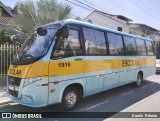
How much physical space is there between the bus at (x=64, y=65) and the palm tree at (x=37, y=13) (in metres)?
6.56

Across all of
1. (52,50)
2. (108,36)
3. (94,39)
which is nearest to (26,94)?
(52,50)

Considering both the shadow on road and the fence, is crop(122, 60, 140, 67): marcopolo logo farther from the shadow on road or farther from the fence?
the fence

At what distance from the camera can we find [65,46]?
6.43 m

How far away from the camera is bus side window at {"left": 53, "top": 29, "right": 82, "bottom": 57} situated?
622 cm

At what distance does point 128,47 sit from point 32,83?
5.90 m

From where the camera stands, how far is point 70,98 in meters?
6.66

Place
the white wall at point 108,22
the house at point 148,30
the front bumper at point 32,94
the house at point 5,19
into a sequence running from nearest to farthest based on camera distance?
1. the front bumper at point 32,94
2. the house at point 5,19
3. the white wall at point 108,22
4. the house at point 148,30

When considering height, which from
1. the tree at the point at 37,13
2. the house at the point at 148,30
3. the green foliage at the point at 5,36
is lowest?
the green foliage at the point at 5,36

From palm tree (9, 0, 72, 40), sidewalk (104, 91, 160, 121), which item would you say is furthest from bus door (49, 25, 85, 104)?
palm tree (9, 0, 72, 40)

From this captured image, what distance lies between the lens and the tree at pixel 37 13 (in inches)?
565

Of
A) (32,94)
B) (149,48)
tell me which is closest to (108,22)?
(149,48)

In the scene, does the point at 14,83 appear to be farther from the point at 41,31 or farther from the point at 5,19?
the point at 5,19

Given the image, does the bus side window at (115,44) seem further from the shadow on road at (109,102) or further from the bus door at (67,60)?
the bus door at (67,60)

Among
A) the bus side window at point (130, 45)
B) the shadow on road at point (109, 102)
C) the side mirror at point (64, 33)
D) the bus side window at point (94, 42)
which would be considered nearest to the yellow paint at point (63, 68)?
the bus side window at point (94, 42)
